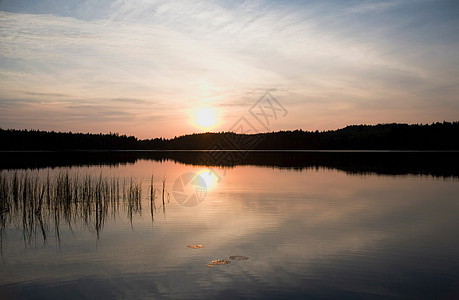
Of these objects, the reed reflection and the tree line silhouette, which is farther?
the tree line silhouette

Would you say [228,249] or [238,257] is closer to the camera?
[238,257]

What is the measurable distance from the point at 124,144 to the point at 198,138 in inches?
1420

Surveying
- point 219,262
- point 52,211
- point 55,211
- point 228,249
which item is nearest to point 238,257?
point 219,262

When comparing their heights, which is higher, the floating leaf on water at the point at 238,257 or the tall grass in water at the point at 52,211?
the tall grass in water at the point at 52,211

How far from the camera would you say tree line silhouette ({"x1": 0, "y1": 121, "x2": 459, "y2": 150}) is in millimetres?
112250

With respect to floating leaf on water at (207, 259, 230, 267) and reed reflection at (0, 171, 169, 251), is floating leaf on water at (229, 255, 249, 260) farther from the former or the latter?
reed reflection at (0, 171, 169, 251)

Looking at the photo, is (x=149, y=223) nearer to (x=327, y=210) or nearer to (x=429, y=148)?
(x=327, y=210)

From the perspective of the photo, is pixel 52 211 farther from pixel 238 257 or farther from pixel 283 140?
pixel 283 140

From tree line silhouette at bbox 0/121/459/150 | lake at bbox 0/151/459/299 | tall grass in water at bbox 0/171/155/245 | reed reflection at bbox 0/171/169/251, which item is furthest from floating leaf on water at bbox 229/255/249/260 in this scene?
tree line silhouette at bbox 0/121/459/150

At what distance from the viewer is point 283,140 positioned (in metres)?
153

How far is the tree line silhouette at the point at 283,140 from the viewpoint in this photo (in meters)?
112

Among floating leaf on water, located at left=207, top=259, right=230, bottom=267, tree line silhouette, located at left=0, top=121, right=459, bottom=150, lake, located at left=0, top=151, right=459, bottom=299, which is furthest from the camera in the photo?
tree line silhouette, located at left=0, top=121, right=459, bottom=150

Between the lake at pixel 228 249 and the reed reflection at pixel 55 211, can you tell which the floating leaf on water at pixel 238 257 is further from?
the reed reflection at pixel 55 211

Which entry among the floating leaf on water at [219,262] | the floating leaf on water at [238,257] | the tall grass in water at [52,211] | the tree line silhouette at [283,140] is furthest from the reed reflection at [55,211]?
the tree line silhouette at [283,140]
